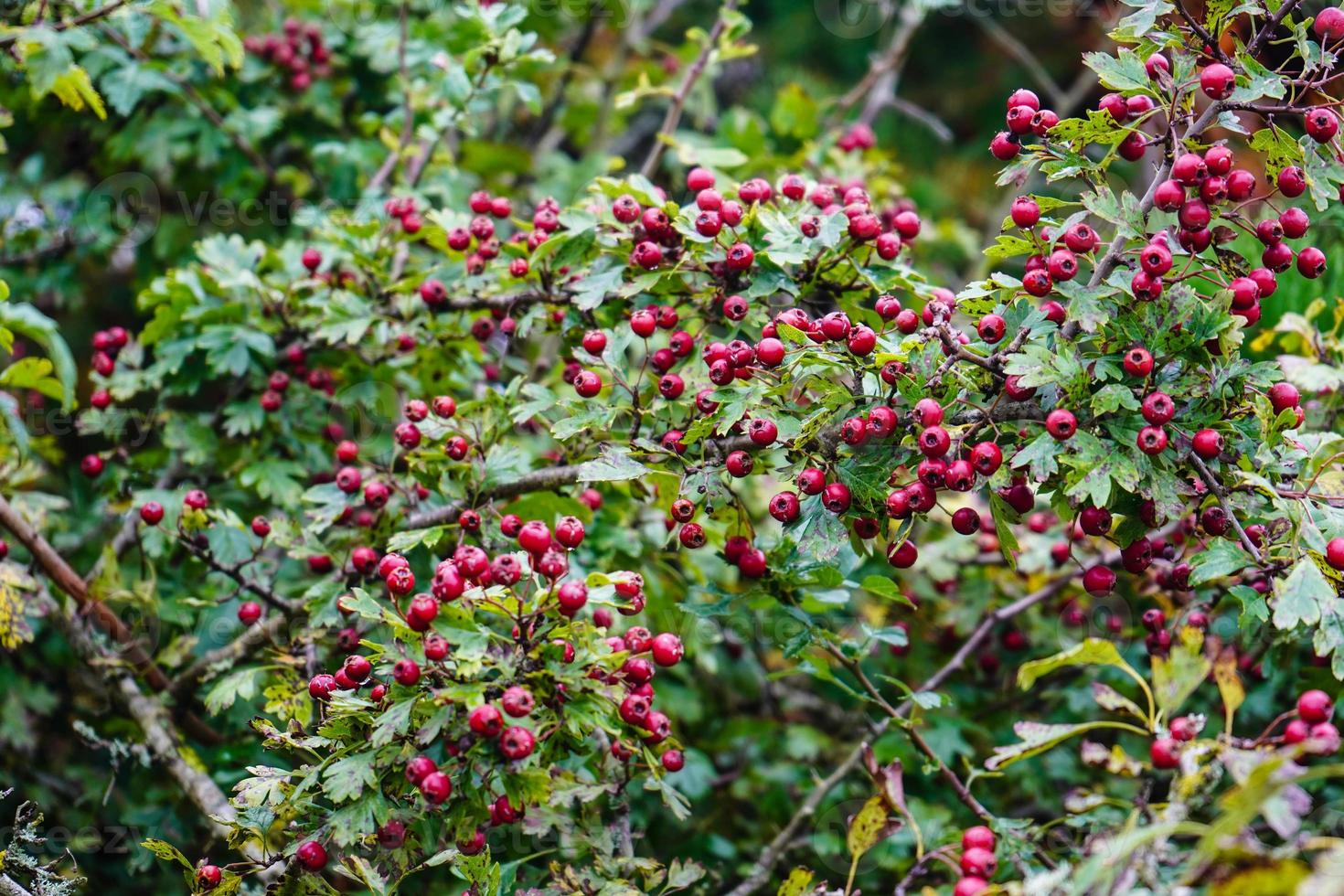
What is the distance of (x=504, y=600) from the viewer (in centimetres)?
144

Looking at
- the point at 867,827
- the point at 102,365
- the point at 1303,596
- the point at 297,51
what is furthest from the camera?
the point at 297,51

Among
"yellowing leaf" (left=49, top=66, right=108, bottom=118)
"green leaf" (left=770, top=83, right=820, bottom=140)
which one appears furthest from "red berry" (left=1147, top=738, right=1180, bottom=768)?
"green leaf" (left=770, top=83, right=820, bottom=140)

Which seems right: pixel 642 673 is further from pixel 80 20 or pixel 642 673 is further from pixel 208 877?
pixel 80 20

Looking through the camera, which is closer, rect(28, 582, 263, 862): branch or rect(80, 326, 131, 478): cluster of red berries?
rect(28, 582, 263, 862): branch

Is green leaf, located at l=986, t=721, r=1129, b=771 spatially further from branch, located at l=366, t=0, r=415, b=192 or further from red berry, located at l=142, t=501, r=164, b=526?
branch, located at l=366, t=0, r=415, b=192

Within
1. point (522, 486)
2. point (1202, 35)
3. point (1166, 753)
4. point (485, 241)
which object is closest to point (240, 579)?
point (522, 486)

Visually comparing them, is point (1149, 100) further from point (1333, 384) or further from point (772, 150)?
point (772, 150)

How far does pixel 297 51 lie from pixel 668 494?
191cm

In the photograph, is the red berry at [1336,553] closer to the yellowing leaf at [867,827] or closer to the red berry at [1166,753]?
the red berry at [1166,753]

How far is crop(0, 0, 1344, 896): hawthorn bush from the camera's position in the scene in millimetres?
1391

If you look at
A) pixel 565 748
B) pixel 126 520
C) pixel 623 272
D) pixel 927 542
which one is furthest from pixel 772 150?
pixel 565 748

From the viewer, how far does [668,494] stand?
177 centimetres

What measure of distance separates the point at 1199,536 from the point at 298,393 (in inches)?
69.6

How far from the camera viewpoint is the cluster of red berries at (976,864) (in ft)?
4.10
